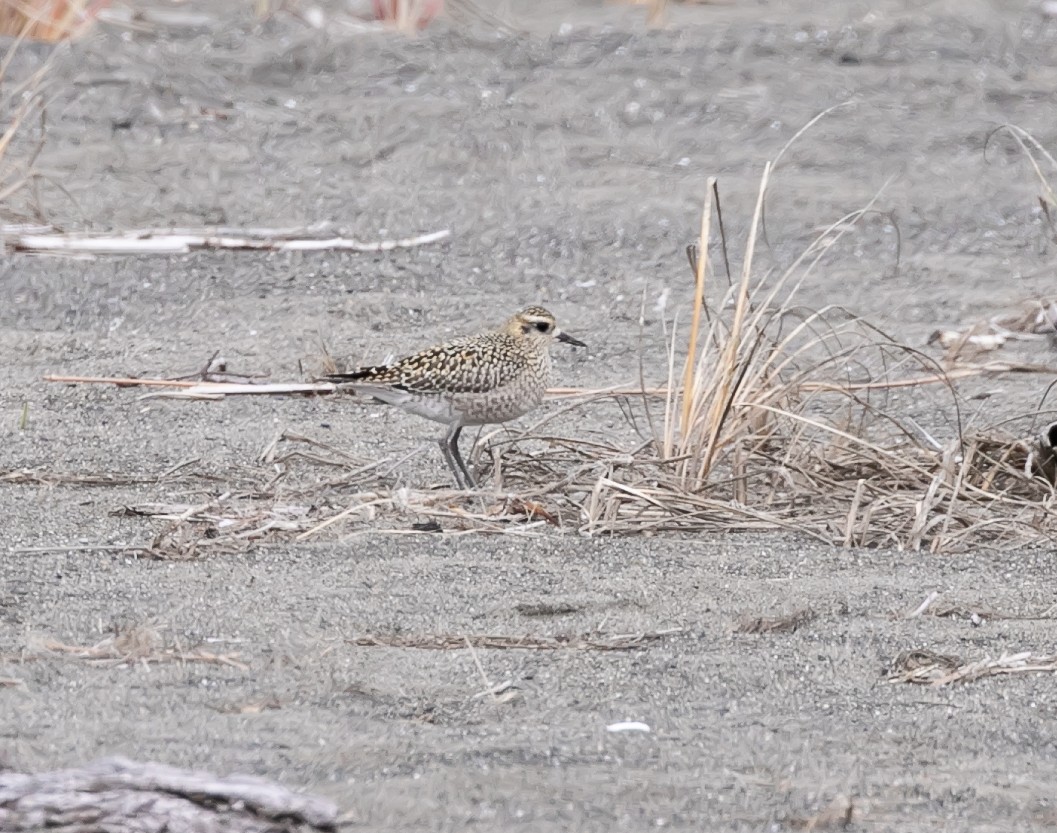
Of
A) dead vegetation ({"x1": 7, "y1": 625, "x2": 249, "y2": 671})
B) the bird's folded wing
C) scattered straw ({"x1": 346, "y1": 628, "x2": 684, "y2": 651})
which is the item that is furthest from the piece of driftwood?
the bird's folded wing

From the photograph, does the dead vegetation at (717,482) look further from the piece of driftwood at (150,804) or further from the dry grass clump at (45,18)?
the dry grass clump at (45,18)

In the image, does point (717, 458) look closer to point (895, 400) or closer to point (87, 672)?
point (895, 400)

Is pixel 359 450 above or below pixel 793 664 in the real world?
below

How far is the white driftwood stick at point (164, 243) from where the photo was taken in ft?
28.3

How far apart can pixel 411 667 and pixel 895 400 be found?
3.42 meters

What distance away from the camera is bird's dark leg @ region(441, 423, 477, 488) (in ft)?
18.8

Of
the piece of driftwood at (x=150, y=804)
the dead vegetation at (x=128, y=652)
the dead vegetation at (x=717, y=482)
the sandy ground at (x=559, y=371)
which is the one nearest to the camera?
the piece of driftwood at (x=150, y=804)

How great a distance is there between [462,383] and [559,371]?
5.27 ft

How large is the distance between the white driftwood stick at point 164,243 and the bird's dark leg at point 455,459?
285cm

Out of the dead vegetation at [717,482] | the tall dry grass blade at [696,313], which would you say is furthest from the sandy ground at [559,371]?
the tall dry grass blade at [696,313]

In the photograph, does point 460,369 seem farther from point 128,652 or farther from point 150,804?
point 150,804

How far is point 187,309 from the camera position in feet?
26.4

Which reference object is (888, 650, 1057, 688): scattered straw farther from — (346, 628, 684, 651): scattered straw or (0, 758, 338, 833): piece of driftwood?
(0, 758, 338, 833): piece of driftwood

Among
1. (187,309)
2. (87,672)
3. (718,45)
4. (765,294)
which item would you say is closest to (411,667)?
(87,672)
